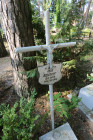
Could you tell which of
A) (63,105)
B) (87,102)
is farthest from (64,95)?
(63,105)

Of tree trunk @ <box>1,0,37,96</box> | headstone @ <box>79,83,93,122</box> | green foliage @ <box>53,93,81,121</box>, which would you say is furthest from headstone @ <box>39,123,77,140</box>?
tree trunk @ <box>1,0,37,96</box>

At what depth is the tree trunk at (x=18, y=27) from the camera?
4.66 feet

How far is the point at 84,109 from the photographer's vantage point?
1.88 meters

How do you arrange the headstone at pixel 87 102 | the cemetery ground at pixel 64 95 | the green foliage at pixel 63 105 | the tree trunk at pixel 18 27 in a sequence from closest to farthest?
the green foliage at pixel 63 105 → the tree trunk at pixel 18 27 → the cemetery ground at pixel 64 95 → the headstone at pixel 87 102

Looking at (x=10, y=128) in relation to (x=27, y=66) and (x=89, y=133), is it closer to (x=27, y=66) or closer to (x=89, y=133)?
(x=27, y=66)

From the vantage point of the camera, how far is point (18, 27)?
151 cm

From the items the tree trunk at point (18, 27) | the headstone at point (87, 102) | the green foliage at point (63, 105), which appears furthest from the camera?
the headstone at point (87, 102)

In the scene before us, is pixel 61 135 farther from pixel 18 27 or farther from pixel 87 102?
pixel 18 27

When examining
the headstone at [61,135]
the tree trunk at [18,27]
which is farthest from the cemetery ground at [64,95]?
the tree trunk at [18,27]

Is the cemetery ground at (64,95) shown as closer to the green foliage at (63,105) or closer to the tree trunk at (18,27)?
the green foliage at (63,105)

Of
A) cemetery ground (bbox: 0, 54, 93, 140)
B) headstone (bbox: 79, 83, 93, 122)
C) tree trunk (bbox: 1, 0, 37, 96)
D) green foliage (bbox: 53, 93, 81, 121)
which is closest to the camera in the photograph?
green foliage (bbox: 53, 93, 81, 121)

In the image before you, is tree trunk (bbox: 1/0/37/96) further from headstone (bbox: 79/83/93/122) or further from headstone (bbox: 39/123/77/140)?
headstone (bbox: 79/83/93/122)

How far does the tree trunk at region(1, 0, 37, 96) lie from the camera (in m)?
1.42

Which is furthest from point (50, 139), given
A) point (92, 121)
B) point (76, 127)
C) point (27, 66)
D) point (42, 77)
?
point (27, 66)
